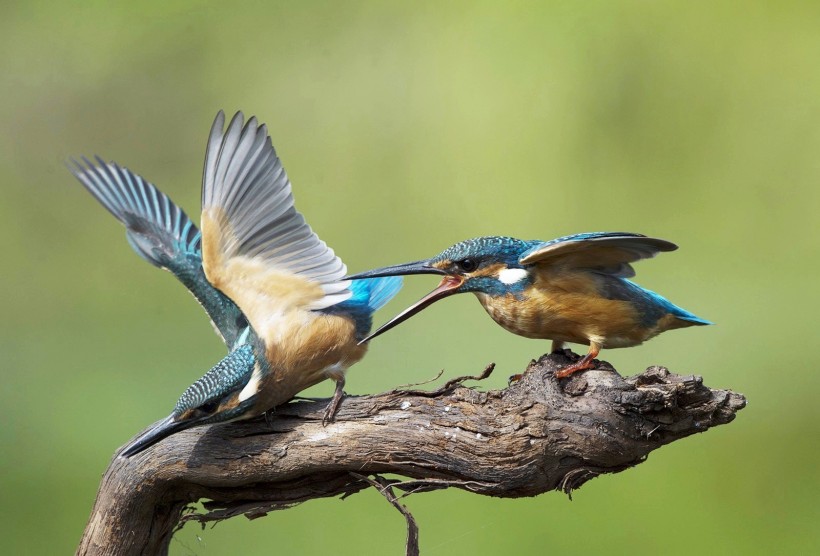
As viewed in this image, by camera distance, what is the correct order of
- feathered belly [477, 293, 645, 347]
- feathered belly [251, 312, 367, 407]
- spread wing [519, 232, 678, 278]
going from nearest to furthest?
spread wing [519, 232, 678, 278] < feathered belly [477, 293, 645, 347] < feathered belly [251, 312, 367, 407]

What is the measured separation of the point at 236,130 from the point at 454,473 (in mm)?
780

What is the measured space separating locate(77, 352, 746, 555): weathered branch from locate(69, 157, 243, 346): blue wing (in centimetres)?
26

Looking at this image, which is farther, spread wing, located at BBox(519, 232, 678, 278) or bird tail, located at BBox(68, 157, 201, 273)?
bird tail, located at BBox(68, 157, 201, 273)

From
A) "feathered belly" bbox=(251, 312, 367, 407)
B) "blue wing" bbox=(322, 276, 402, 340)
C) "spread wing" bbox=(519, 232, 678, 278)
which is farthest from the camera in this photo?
"blue wing" bbox=(322, 276, 402, 340)

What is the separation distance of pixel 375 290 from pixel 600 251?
579 millimetres

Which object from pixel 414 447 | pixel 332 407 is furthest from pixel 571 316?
pixel 332 407

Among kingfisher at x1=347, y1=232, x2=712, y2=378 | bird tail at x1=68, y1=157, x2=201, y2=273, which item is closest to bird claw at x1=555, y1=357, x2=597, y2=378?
kingfisher at x1=347, y1=232, x2=712, y2=378

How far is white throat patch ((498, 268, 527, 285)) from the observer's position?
1.73 metres

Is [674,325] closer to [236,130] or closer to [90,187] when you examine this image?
[236,130]

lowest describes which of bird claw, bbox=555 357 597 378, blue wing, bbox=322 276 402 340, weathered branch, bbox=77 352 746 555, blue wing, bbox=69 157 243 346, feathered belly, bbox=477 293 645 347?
weathered branch, bbox=77 352 746 555

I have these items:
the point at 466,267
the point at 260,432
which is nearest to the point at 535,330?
the point at 466,267

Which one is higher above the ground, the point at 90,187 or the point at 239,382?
the point at 90,187

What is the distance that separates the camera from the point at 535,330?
1752 mm

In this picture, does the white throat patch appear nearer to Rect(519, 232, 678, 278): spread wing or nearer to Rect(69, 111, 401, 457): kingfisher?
Rect(519, 232, 678, 278): spread wing
